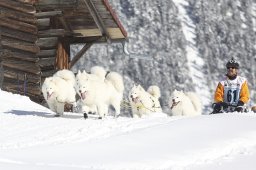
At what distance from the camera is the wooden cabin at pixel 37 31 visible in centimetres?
2023

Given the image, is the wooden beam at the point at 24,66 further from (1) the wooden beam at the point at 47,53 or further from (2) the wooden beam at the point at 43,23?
(2) the wooden beam at the point at 43,23

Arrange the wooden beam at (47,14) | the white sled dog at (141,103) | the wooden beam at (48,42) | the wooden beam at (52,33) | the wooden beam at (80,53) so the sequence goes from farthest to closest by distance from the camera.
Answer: the wooden beam at (80,53) < the wooden beam at (48,42) < the wooden beam at (52,33) < the wooden beam at (47,14) < the white sled dog at (141,103)

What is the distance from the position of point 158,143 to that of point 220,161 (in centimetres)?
131

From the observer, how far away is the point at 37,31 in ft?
68.1

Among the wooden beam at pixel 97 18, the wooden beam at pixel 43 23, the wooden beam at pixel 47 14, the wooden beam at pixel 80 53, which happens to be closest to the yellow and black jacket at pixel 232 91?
the wooden beam at pixel 97 18

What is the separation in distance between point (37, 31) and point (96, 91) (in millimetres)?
7214

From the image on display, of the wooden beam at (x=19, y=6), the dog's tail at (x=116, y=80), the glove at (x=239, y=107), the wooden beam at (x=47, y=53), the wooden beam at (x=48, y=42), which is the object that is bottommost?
the glove at (x=239, y=107)

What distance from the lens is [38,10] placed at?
826 inches

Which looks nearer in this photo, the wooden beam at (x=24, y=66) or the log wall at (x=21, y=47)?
the log wall at (x=21, y=47)

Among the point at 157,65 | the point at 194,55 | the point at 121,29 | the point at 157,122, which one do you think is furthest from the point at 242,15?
the point at 157,122

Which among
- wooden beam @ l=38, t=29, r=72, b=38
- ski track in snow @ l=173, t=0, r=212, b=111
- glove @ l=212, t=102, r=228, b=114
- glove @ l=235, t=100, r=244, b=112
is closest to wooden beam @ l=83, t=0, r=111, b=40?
wooden beam @ l=38, t=29, r=72, b=38

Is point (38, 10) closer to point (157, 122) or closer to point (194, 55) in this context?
point (157, 122)

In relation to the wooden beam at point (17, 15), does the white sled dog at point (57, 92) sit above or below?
below

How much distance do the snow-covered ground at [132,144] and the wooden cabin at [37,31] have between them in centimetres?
864
